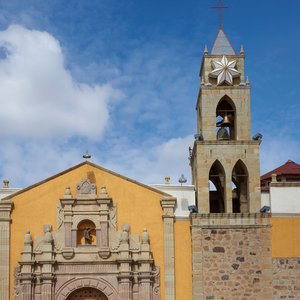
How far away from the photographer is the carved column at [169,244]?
1023 inches

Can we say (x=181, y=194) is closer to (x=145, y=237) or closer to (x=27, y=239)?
(x=145, y=237)

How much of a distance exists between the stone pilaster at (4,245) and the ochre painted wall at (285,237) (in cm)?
955

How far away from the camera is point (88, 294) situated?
2638 centimetres

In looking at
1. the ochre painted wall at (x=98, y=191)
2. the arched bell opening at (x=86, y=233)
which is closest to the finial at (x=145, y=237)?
the ochre painted wall at (x=98, y=191)

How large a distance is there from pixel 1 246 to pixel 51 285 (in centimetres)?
231

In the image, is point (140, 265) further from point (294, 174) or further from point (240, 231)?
point (294, 174)

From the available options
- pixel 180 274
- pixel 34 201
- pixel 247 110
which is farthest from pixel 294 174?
pixel 34 201

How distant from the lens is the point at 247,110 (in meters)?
27.5

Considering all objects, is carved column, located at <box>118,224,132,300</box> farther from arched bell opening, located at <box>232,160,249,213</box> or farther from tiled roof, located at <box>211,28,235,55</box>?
tiled roof, located at <box>211,28,235,55</box>

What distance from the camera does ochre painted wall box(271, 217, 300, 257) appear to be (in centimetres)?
2628

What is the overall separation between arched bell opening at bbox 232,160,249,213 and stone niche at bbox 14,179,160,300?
157 inches

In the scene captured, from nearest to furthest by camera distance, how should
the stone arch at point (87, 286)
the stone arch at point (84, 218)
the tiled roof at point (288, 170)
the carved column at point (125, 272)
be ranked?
1. the carved column at point (125, 272)
2. the stone arch at point (87, 286)
3. the stone arch at point (84, 218)
4. the tiled roof at point (288, 170)

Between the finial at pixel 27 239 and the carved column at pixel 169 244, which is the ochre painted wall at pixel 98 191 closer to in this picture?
the carved column at pixel 169 244

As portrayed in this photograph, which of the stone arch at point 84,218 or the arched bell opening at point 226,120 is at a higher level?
the arched bell opening at point 226,120
